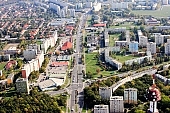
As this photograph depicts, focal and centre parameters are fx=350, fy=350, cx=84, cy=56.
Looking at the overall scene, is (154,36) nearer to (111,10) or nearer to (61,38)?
(61,38)

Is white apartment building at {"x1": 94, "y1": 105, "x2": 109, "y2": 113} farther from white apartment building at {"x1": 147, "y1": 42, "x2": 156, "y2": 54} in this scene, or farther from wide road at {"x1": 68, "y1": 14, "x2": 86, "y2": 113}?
white apartment building at {"x1": 147, "y1": 42, "x2": 156, "y2": 54}

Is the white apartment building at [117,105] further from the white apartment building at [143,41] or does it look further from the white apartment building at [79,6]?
the white apartment building at [79,6]

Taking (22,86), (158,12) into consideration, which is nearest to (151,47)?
(22,86)

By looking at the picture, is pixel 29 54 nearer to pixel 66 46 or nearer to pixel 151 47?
pixel 66 46

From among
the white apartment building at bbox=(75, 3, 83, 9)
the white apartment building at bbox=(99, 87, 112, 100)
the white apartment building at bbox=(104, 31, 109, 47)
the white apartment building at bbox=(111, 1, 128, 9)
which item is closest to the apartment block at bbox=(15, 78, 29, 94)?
the white apartment building at bbox=(99, 87, 112, 100)

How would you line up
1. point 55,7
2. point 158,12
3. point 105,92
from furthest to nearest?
point 55,7 < point 158,12 < point 105,92

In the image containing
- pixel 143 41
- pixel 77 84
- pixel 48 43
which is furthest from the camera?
pixel 48 43
